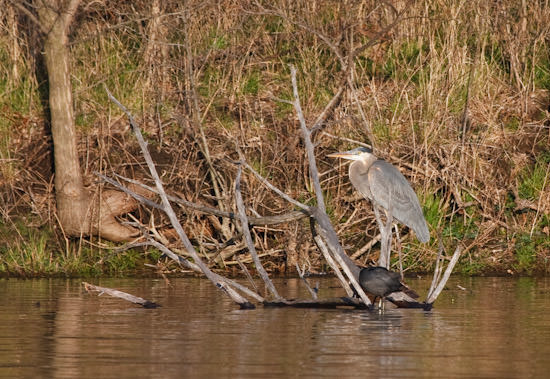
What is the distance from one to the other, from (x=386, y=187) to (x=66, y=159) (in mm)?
3668

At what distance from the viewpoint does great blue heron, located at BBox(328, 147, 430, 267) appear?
11602 mm

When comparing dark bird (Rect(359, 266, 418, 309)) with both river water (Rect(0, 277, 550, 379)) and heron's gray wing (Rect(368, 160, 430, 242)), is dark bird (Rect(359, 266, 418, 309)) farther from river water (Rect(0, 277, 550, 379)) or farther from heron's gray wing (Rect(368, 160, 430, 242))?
heron's gray wing (Rect(368, 160, 430, 242))

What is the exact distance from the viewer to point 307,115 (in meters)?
14.1

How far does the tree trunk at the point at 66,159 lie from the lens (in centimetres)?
1295

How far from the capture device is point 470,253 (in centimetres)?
1300

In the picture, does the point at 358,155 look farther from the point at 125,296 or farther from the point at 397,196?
the point at 125,296

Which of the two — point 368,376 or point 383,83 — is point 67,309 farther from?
point 383,83

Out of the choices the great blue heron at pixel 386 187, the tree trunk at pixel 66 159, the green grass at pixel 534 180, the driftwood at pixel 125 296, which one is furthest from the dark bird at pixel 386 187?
the driftwood at pixel 125 296

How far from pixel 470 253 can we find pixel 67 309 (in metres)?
5.23

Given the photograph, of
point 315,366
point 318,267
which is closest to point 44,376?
point 315,366

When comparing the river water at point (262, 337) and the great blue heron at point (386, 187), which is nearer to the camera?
the river water at point (262, 337)

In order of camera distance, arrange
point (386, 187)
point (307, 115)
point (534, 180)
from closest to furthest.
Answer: point (386, 187) → point (534, 180) → point (307, 115)

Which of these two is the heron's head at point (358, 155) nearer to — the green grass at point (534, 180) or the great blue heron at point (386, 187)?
the great blue heron at point (386, 187)

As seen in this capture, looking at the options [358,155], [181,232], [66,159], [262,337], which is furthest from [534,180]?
[262,337]
